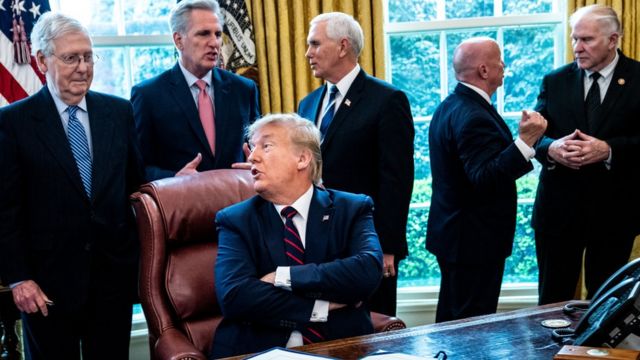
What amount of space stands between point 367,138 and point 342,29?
0.50 meters

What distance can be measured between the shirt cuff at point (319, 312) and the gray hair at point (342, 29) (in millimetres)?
1427

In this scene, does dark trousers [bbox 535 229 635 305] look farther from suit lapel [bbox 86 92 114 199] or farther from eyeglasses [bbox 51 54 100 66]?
eyeglasses [bbox 51 54 100 66]

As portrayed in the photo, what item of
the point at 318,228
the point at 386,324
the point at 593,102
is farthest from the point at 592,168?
the point at 318,228

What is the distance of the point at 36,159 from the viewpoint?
2.57m

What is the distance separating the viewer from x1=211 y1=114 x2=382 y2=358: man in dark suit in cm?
221

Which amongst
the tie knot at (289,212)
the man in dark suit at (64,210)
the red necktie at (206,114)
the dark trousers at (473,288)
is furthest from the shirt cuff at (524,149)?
the man in dark suit at (64,210)

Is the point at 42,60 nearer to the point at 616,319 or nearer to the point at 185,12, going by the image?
the point at 185,12

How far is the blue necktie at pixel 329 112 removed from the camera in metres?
3.24


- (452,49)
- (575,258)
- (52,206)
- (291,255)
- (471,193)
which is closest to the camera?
(291,255)

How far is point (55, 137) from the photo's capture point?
2602 mm

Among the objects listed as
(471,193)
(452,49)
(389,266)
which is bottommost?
(389,266)

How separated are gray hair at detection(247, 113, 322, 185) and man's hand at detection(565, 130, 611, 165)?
4.47ft

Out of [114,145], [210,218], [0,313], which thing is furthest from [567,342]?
[0,313]

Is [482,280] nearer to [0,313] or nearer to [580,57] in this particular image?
[580,57]
